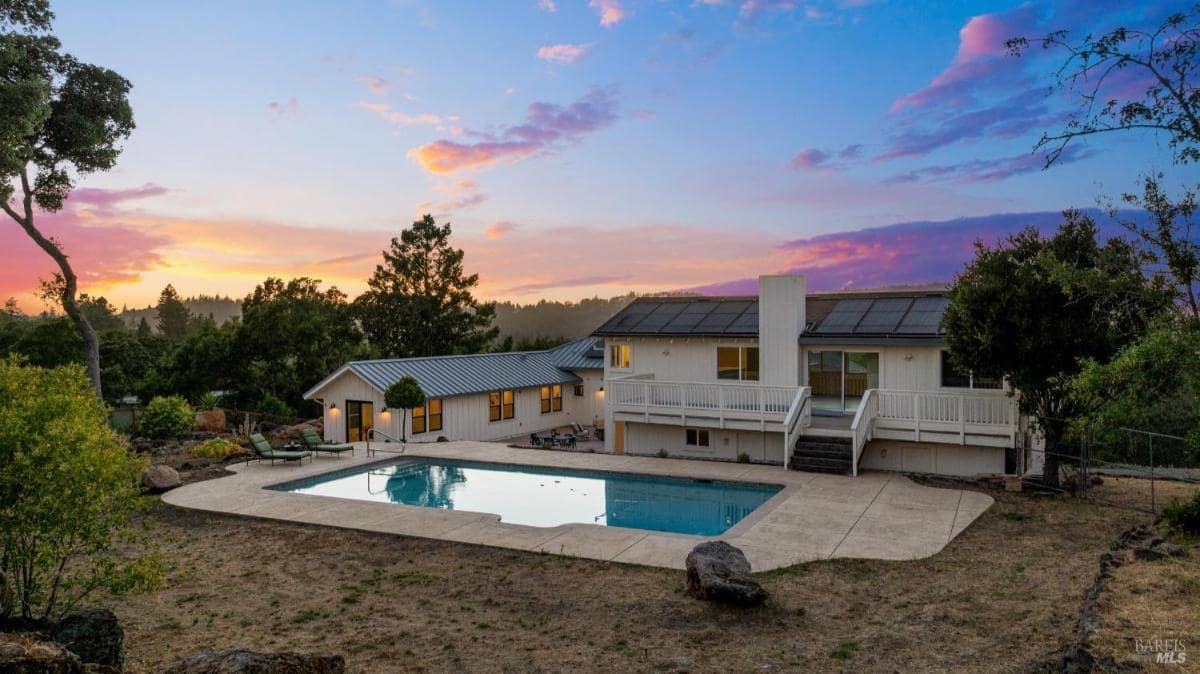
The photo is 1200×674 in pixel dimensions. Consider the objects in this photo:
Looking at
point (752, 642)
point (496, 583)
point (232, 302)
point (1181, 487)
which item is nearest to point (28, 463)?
point (496, 583)

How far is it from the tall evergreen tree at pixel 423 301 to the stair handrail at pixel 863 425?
3474 centimetres

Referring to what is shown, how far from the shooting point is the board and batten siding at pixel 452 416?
2470cm

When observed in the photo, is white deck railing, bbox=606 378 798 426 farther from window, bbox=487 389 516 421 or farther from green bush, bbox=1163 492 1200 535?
green bush, bbox=1163 492 1200 535

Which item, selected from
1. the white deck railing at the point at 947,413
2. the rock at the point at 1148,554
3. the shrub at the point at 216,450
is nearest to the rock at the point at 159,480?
the shrub at the point at 216,450

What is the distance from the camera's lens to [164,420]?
80.0ft

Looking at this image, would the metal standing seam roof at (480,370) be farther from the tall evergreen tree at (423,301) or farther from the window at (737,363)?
the tall evergreen tree at (423,301)

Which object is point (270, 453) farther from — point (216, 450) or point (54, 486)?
point (54, 486)

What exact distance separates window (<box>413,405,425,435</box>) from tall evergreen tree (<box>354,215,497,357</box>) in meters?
24.5

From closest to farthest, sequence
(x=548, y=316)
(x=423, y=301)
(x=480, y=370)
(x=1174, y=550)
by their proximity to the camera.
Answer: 1. (x=1174, y=550)
2. (x=480, y=370)
3. (x=423, y=301)
4. (x=548, y=316)

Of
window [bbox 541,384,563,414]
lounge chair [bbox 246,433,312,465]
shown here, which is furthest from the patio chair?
lounge chair [bbox 246,433,312,465]

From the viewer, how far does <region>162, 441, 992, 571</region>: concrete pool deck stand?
11.5 metres

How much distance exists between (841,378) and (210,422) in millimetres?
22528
